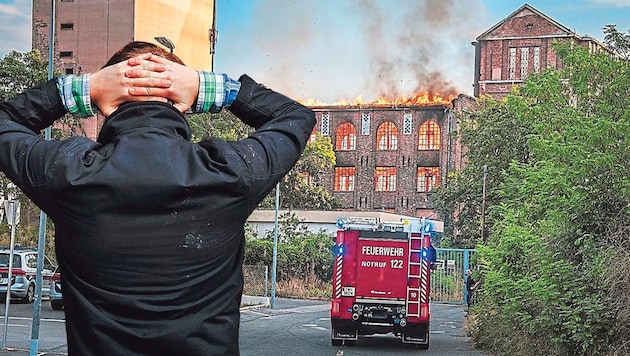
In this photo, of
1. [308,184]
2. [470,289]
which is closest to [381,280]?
[470,289]

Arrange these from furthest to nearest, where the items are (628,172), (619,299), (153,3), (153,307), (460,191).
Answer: (460,191)
(153,3)
(628,172)
(619,299)
(153,307)

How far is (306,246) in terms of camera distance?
55.2m

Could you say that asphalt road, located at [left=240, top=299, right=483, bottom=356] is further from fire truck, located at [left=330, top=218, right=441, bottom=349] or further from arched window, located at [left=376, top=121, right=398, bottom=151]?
arched window, located at [left=376, top=121, right=398, bottom=151]

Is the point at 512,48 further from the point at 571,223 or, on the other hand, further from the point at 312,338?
the point at 571,223

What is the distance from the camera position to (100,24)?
41562 millimetres

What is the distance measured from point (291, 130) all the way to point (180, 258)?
44 cm

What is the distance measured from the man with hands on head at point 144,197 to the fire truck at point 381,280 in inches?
860

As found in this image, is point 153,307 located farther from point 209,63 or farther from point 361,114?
point 361,114

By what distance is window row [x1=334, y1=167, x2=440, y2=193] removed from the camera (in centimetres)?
8406

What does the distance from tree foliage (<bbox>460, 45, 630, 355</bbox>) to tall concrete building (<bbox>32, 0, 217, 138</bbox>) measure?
15.0m

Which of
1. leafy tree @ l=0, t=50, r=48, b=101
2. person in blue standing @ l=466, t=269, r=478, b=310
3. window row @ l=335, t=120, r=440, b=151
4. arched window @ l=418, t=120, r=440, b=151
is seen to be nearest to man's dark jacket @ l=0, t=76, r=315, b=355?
person in blue standing @ l=466, t=269, r=478, b=310

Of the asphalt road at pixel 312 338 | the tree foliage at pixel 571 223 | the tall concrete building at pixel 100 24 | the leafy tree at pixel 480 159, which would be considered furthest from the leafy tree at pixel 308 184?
the tree foliage at pixel 571 223

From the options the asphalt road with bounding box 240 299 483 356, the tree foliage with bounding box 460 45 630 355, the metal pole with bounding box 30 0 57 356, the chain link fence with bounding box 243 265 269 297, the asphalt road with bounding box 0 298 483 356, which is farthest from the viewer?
the chain link fence with bounding box 243 265 269 297

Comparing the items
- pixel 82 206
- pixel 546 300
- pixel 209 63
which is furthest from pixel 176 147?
pixel 209 63
